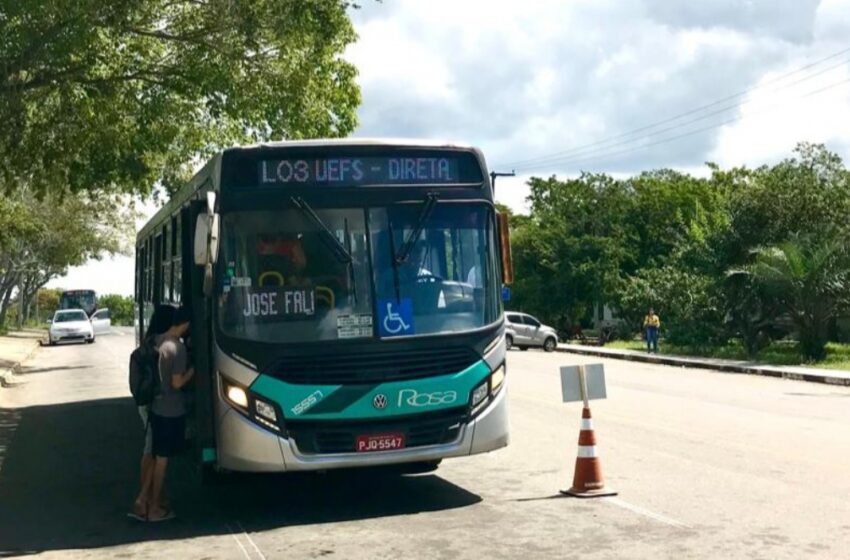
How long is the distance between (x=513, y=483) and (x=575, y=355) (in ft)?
101

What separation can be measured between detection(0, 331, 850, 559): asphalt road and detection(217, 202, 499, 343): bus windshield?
5.34ft

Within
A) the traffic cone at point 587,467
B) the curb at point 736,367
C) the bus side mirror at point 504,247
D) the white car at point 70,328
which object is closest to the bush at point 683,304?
the curb at point 736,367

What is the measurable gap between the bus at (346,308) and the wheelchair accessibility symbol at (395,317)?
0.04ft

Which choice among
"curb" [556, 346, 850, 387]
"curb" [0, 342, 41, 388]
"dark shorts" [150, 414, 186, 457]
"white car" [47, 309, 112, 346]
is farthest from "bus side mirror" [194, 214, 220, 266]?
"white car" [47, 309, 112, 346]

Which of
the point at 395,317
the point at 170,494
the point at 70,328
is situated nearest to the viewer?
the point at 395,317

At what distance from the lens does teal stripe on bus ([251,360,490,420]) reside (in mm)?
8891

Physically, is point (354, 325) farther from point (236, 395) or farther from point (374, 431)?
point (236, 395)

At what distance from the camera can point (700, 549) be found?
7648 millimetres

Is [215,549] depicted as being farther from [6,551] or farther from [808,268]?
[808,268]

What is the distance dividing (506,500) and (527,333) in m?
34.7

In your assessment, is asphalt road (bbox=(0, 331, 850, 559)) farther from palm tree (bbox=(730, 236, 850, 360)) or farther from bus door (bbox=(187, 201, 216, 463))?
palm tree (bbox=(730, 236, 850, 360))

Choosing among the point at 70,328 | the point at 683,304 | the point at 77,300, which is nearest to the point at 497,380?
the point at 683,304

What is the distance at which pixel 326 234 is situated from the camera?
927cm

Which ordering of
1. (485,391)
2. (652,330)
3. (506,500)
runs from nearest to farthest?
(485,391) → (506,500) → (652,330)
